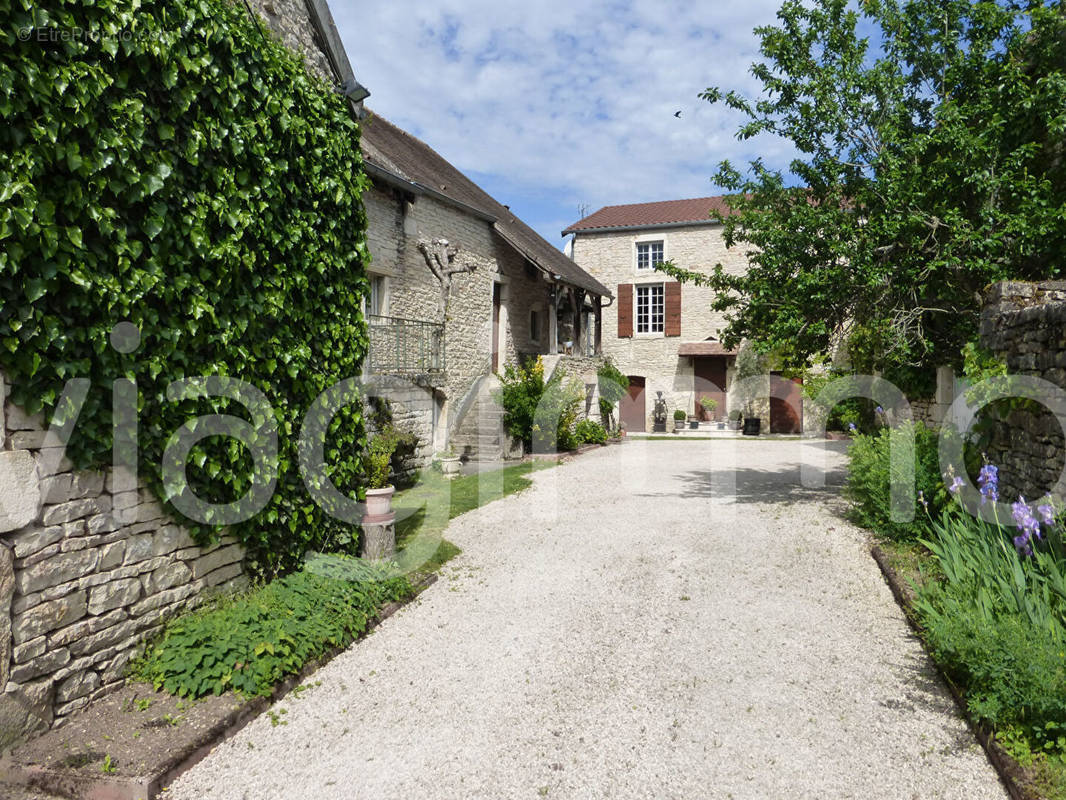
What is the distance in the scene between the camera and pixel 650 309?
21.8 metres

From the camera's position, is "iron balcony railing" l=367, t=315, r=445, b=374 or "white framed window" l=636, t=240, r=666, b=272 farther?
"white framed window" l=636, t=240, r=666, b=272

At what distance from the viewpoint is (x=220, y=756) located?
312cm

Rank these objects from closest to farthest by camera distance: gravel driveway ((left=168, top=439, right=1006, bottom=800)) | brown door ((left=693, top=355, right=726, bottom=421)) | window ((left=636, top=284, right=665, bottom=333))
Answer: gravel driveway ((left=168, top=439, right=1006, bottom=800)), brown door ((left=693, top=355, right=726, bottom=421)), window ((left=636, top=284, right=665, bottom=333))

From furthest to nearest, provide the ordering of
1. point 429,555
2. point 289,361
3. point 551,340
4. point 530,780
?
point 551,340, point 429,555, point 289,361, point 530,780

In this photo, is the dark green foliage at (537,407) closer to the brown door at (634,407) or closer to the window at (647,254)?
the brown door at (634,407)

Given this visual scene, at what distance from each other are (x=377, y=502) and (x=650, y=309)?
17696mm

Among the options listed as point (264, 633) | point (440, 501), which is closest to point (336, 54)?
point (264, 633)

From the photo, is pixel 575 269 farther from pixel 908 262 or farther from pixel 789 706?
pixel 789 706

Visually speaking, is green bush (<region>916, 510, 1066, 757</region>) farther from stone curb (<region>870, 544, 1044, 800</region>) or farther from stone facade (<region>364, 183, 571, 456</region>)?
stone facade (<region>364, 183, 571, 456</region>)

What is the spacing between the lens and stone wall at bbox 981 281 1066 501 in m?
4.59

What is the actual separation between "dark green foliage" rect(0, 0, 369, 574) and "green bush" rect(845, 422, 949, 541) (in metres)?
5.26

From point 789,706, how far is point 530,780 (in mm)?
1568

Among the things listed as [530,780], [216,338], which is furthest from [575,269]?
[530,780]

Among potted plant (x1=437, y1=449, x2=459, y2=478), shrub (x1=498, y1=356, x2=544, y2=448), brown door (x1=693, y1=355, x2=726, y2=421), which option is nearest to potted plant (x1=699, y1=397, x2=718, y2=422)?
brown door (x1=693, y1=355, x2=726, y2=421)
